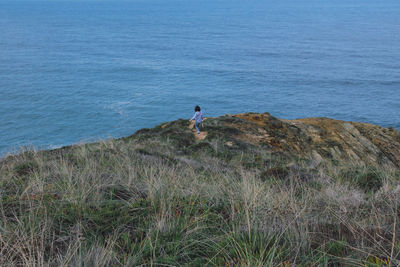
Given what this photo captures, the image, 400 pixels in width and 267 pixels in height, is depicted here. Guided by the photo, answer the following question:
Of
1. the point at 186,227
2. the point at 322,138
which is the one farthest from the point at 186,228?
the point at 322,138

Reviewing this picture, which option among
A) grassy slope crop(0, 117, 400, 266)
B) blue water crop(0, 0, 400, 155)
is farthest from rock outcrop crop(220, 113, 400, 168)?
blue water crop(0, 0, 400, 155)

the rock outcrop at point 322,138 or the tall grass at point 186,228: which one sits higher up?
the tall grass at point 186,228

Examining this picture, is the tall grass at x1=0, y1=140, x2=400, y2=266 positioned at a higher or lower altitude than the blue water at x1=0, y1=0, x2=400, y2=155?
higher

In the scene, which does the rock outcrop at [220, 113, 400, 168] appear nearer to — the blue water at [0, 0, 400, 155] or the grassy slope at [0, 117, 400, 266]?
the grassy slope at [0, 117, 400, 266]

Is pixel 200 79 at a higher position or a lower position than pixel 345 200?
lower

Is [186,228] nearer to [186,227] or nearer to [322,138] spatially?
[186,227]

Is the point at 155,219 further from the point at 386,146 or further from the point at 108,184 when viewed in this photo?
the point at 386,146

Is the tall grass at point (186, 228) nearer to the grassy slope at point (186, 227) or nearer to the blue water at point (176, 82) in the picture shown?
the grassy slope at point (186, 227)

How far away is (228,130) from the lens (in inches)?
782

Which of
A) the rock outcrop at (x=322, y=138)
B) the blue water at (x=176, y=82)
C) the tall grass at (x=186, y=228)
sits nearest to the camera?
the tall grass at (x=186, y=228)

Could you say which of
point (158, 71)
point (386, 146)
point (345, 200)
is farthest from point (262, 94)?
point (345, 200)

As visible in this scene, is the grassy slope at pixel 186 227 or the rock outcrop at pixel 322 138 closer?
the grassy slope at pixel 186 227

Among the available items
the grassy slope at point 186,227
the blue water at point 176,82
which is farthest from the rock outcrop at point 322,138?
the blue water at point 176,82

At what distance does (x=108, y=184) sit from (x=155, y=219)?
5.81 ft
